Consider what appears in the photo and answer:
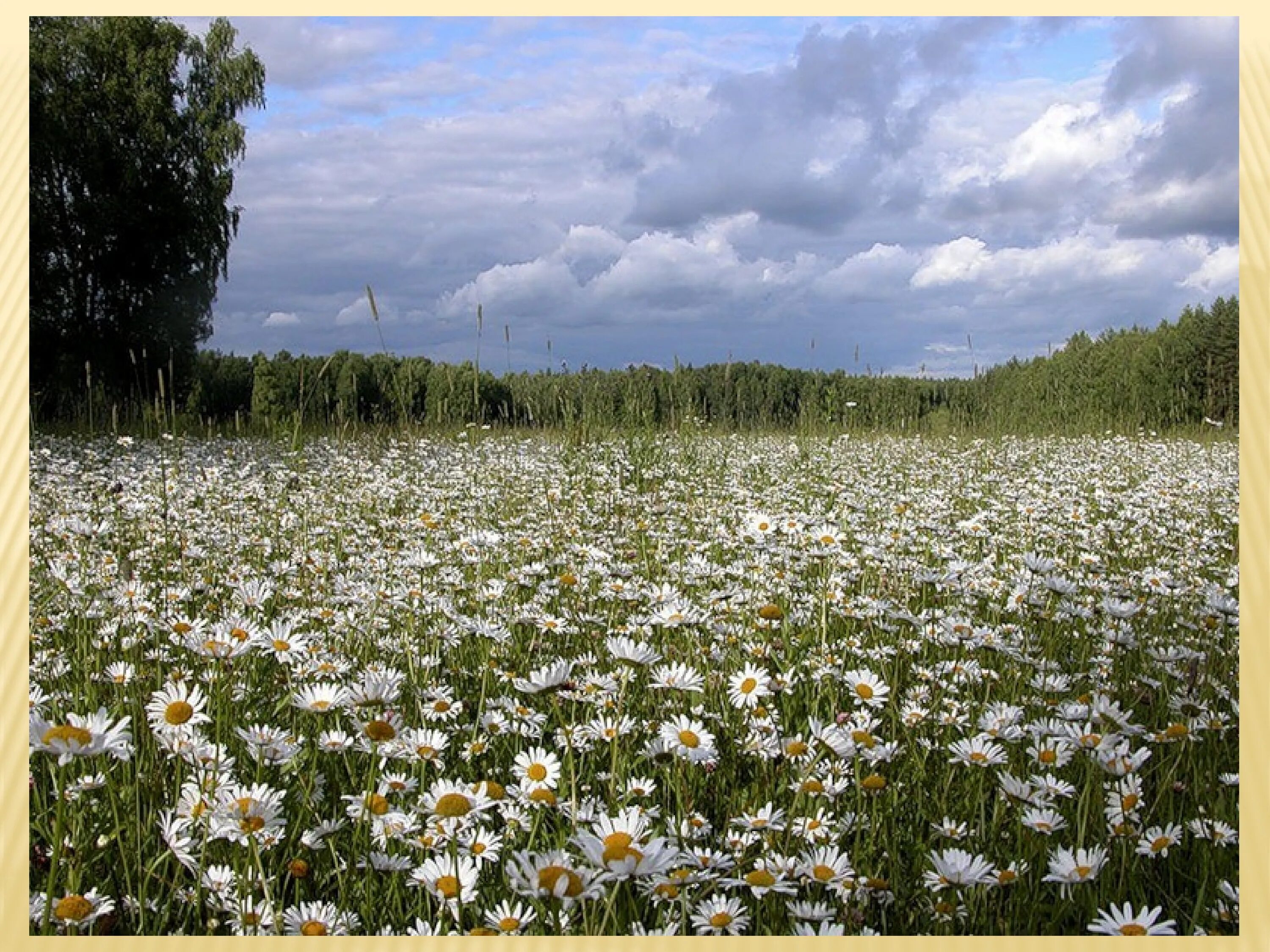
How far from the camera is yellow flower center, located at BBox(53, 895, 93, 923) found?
1245 mm

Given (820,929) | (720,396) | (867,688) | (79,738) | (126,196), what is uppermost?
(126,196)

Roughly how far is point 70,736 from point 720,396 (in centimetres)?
805

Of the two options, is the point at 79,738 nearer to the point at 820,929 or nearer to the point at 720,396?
the point at 820,929

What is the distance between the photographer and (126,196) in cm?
1252

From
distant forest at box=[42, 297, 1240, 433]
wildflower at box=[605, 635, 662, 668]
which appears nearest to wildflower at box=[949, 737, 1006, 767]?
wildflower at box=[605, 635, 662, 668]

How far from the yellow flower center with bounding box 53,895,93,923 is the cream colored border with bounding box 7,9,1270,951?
79 mm

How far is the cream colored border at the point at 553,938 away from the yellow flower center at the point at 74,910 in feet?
0.26

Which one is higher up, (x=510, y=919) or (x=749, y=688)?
(x=749, y=688)

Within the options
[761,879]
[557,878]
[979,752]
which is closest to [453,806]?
[557,878]

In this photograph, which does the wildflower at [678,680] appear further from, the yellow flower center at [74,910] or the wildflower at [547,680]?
the yellow flower center at [74,910]

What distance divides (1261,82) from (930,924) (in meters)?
1.28

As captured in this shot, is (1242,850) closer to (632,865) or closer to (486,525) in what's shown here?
(632,865)

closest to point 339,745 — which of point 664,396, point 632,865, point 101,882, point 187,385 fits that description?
point 101,882

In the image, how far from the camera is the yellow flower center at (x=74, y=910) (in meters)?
1.25
